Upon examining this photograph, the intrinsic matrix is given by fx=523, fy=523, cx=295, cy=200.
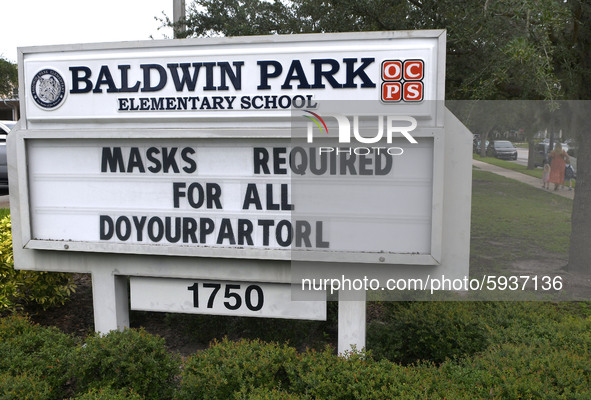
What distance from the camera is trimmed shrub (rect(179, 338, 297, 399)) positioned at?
368 cm

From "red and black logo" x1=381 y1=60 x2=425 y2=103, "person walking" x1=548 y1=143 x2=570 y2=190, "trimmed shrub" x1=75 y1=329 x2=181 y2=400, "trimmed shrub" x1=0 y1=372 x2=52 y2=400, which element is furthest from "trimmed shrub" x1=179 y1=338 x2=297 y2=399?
"person walking" x1=548 y1=143 x2=570 y2=190

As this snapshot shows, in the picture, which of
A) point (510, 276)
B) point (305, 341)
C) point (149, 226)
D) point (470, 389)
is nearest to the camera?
point (470, 389)

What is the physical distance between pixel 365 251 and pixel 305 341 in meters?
1.88

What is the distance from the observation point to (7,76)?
3155cm

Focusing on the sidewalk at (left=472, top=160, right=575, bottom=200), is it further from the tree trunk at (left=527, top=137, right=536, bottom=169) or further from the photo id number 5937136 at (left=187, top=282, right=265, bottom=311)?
the photo id number 5937136 at (left=187, top=282, right=265, bottom=311)

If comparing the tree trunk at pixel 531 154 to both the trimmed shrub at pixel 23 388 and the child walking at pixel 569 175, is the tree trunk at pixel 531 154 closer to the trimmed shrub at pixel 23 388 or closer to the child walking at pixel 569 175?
the child walking at pixel 569 175

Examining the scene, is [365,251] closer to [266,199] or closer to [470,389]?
[266,199]

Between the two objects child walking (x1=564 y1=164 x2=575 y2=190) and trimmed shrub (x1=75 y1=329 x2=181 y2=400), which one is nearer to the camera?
trimmed shrub (x1=75 y1=329 x2=181 y2=400)

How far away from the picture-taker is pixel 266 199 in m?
4.29

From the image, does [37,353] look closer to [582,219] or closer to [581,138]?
[582,219]

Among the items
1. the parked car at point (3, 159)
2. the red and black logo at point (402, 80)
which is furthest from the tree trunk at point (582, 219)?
the parked car at point (3, 159)

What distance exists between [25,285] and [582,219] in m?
7.17

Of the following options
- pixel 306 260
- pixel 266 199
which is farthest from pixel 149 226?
pixel 306 260

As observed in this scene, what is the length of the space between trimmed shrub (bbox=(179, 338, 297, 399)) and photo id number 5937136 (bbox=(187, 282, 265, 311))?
1.85 ft
